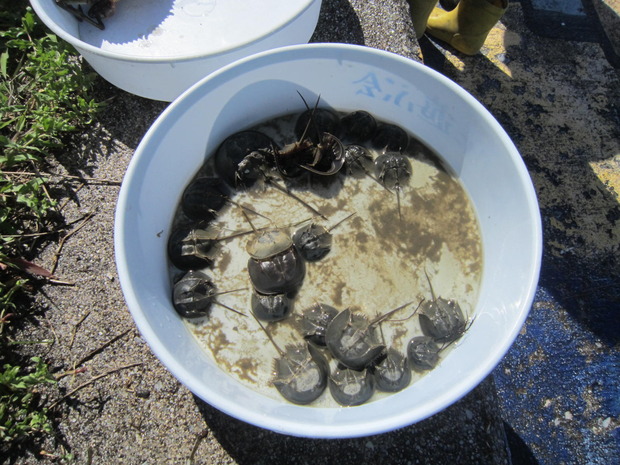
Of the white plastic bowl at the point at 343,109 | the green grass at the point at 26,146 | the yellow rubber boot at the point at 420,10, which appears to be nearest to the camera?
the white plastic bowl at the point at 343,109

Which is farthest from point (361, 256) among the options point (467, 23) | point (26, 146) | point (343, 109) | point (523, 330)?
point (467, 23)

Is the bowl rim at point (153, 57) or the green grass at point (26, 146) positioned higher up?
the bowl rim at point (153, 57)

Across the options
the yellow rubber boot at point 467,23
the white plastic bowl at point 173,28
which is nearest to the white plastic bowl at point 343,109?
the white plastic bowl at point 173,28

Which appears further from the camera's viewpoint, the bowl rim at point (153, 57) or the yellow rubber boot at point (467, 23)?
the yellow rubber boot at point (467, 23)

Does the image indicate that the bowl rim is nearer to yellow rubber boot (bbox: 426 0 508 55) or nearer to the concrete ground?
the concrete ground

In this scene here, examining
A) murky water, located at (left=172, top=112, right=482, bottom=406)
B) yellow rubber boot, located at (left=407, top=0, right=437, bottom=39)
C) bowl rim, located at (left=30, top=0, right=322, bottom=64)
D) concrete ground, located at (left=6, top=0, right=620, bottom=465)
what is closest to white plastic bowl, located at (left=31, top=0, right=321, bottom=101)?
bowl rim, located at (left=30, top=0, right=322, bottom=64)

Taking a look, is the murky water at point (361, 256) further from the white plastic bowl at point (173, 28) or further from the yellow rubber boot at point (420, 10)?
the yellow rubber boot at point (420, 10)
